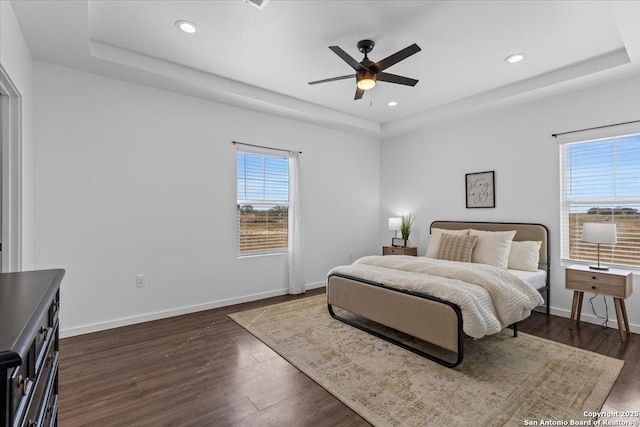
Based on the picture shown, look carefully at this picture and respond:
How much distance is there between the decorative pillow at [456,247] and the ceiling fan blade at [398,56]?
8.02 feet

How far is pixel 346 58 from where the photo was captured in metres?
2.67

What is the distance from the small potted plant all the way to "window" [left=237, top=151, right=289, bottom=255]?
1972mm

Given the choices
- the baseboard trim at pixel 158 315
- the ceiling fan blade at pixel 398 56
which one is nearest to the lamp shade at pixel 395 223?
the baseboard trim at pixel 158 315

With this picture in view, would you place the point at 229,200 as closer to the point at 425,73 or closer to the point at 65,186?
the point at 65,186

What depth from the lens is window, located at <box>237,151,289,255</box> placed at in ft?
14.5

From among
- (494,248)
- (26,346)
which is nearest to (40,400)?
(26,346)

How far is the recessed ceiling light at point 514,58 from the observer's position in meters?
3.18

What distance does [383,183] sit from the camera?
6.05 metres

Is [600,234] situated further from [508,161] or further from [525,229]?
[508,161]

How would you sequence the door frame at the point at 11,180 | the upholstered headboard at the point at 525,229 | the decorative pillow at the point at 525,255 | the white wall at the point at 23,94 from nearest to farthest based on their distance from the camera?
the white wall at the point at 23,94 < the door frame at the point at 11,180 < the decorative pillow at the point at 525,255 < the upholstered headboard at the point at 525,229

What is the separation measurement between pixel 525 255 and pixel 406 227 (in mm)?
1887

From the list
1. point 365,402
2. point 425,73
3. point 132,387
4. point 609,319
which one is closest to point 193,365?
point 132,387

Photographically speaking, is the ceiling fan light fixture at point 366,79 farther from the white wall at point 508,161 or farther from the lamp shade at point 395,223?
the lamp shade at point 395,223

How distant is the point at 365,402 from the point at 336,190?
12.2ft
